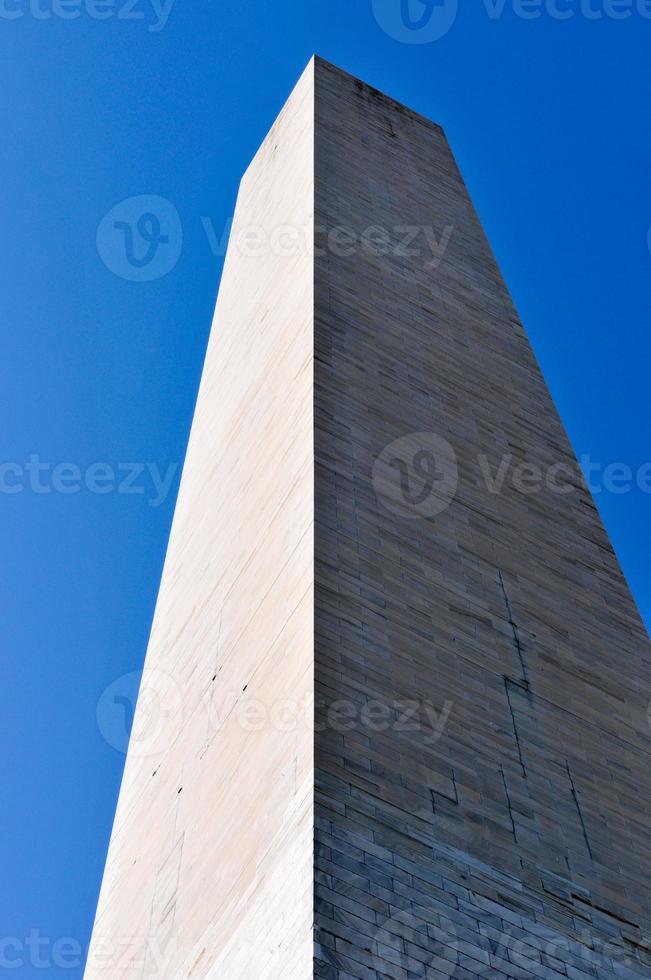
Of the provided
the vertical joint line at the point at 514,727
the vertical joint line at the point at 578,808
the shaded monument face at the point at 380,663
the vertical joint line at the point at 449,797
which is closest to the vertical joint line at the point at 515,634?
the shaded monument face at the point at 380,663

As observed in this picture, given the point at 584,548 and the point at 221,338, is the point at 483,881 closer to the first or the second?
the point at 584,548

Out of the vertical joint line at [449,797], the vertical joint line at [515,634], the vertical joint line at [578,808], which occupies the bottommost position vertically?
the vertical joint line at [449,797]

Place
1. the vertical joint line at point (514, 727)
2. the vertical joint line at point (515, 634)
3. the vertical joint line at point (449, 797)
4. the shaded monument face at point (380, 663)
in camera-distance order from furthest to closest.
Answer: the vertical joint line at point (515, 634) < the vertical joint line at point (514, 727) < the vertical joint line at point (449, 797) < the shaded monument face at point (380, 663)

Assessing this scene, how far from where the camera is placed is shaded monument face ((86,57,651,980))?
9875 mm

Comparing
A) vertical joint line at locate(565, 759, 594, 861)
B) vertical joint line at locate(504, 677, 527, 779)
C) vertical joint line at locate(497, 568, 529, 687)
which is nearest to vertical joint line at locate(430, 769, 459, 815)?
vertical joint line at locate(504, 677, 527, 779)

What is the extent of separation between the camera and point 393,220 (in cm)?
1873

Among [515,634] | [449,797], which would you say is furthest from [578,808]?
[515,634]

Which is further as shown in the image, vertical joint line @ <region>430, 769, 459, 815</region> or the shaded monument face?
vertical joint line @ <region>430, 769, 459, 815</region>

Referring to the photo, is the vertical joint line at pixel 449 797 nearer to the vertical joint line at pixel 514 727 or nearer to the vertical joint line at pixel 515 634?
the vertical joint line at pixel 514 727

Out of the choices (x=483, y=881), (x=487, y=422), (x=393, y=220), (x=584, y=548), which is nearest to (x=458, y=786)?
(x=483, y=881)

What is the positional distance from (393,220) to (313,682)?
9445 mm

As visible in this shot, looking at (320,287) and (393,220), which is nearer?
(320,287)

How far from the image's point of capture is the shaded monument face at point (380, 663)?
9.88 metres

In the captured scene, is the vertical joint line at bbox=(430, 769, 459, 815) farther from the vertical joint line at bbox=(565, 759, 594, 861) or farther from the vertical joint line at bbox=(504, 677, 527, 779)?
the vertical joint line at bbox=(565, 759, 594, 861)
